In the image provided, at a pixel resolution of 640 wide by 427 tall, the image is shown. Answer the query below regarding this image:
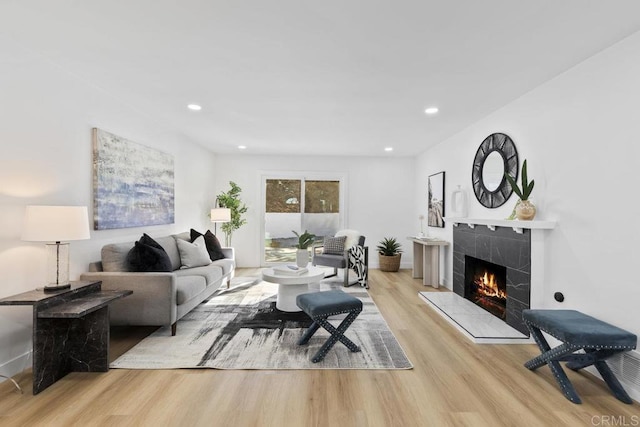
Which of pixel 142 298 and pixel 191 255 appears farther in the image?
pixel 191 255

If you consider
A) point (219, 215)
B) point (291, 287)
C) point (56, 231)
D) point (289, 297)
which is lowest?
point (289, 297)

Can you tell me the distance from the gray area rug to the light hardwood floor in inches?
4.8

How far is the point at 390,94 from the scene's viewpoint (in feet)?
10.6

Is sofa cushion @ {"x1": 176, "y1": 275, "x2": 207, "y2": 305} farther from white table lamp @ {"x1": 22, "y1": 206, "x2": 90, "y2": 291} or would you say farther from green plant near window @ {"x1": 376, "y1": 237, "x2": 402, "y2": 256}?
green plant near window @ {"x1": 376, "y1": 237, "x2": 402, "y2": 256}

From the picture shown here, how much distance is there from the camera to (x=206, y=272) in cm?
386

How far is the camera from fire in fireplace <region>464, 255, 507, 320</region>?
3.65m

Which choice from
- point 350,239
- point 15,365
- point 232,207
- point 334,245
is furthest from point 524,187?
point 232,207

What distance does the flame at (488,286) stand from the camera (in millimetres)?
3712

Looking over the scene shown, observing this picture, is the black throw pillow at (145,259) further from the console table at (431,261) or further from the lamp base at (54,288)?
the console table at (431,261)

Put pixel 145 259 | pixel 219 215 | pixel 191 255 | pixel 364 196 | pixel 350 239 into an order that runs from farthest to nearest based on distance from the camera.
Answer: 1. pixel 364 196
2. pixel 350 239
3. pixel 219 215
4. pixel 191 255
5. pixel 145 259

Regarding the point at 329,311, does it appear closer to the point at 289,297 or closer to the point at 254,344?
the point at 254,344

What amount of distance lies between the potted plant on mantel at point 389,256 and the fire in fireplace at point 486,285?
2.02m

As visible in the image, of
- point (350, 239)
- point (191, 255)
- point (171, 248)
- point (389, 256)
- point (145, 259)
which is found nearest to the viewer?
point (145, 259)

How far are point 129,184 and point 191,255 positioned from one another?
1.18m
